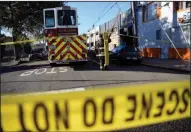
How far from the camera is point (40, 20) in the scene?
3.64 m

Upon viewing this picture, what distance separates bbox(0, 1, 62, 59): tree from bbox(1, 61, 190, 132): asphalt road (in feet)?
1.57

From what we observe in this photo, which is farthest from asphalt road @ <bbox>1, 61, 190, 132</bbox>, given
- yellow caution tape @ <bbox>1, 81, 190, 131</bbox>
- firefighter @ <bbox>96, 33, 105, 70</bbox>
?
yellow caution tape @ <bbox>1, 81, 190, 131</bbox>

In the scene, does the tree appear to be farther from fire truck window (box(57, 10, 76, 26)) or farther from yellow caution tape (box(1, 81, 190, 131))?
yellow caution tape (box(1, 81, 190, 131))

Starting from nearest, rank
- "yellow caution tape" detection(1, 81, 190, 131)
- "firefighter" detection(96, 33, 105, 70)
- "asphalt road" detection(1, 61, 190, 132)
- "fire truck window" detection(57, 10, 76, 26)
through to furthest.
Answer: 1. "yellow caution tape" detection(1, 81, 190, 131)
2. "firefighter" detection(96, 33, 105, 70)
3. "fire truck window" detection(57, 10, 76, 26)
4. "asphalt road" detection(1, 61, 190, 132)

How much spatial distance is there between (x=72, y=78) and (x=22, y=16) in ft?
16.0

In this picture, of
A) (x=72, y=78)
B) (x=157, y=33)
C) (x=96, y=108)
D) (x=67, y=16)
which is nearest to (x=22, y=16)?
(x=96, y=108)

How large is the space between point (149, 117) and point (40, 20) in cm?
183

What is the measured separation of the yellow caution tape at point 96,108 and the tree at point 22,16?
88 cm

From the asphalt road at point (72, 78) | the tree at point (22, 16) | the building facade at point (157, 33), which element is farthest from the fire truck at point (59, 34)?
the building facade at point (157, 33)

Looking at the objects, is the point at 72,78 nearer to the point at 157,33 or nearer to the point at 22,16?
the point at 157,33

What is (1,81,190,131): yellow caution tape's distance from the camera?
2.75 meters

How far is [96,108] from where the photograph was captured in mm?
3006

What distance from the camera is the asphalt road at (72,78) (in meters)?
4.44

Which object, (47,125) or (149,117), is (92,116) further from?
(149,117)
